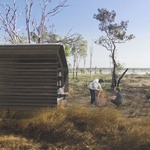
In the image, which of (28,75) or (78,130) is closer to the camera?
(78,130)

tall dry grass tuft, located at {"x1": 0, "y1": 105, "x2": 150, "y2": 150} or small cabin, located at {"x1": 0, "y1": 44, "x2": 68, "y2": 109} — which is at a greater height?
small cabin, located at {"x1": 0, "y1": 44, "x2": 68, "y2": 109}

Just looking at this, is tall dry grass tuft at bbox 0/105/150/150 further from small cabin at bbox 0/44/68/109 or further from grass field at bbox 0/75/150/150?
small cabin at bbox 0/44/68/109

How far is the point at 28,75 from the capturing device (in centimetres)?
938

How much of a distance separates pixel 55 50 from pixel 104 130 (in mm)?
3228

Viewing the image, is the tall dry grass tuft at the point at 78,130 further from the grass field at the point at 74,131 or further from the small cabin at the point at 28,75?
the small cabin at the point at 28,75

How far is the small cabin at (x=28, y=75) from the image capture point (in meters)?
9.20

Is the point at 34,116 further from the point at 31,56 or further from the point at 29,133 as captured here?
the point at 31,56

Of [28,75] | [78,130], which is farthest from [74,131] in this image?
[28,75]

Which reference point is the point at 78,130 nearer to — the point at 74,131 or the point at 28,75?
the point at 74,131

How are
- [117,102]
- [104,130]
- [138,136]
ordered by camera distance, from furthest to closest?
[117,102], [104,130], [138,136]

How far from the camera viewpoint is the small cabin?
920 centimetres

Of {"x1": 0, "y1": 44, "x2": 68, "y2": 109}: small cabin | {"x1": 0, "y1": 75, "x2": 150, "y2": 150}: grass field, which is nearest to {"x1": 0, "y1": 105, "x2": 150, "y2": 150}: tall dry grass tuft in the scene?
{"x1": 0, "y1": 75, "x2": 150, "y2": 150}: grass field

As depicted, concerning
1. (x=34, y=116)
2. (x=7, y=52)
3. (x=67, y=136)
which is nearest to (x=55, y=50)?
(x=7, y=52)

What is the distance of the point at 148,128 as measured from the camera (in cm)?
788
